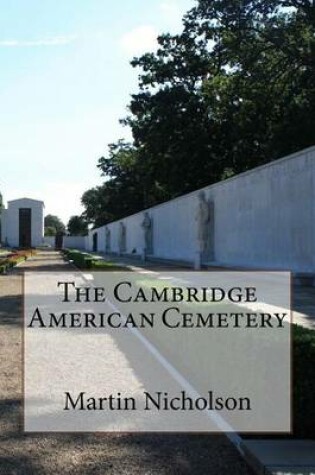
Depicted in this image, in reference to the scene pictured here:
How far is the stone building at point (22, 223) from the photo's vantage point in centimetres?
13325

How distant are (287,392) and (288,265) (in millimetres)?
14242

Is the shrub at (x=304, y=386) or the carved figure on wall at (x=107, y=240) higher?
the carved figure on wall at (x=107, y=240)

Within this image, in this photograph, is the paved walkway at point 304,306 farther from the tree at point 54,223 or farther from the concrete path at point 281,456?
the tree at point 54,223

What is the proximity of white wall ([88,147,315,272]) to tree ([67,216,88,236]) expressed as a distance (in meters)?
103

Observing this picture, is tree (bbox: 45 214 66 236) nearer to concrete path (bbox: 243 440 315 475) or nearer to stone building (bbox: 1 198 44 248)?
stone building (bbox: 1 198 44 248)

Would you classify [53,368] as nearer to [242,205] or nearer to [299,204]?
[299,204]

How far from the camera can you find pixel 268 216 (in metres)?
21.0

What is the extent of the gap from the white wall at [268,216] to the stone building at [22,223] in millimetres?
103295

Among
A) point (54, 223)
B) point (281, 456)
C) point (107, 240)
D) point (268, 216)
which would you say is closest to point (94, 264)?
point (268, 216)

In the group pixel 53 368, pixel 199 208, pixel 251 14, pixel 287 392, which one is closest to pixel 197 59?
pixel 251 14

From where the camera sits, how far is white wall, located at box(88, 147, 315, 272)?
18.1 metres

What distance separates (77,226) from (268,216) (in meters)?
120

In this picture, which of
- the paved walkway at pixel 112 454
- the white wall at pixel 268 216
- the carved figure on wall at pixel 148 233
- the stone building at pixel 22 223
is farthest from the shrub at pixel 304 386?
the stone building at pixel 22 223

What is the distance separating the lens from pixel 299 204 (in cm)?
1856
